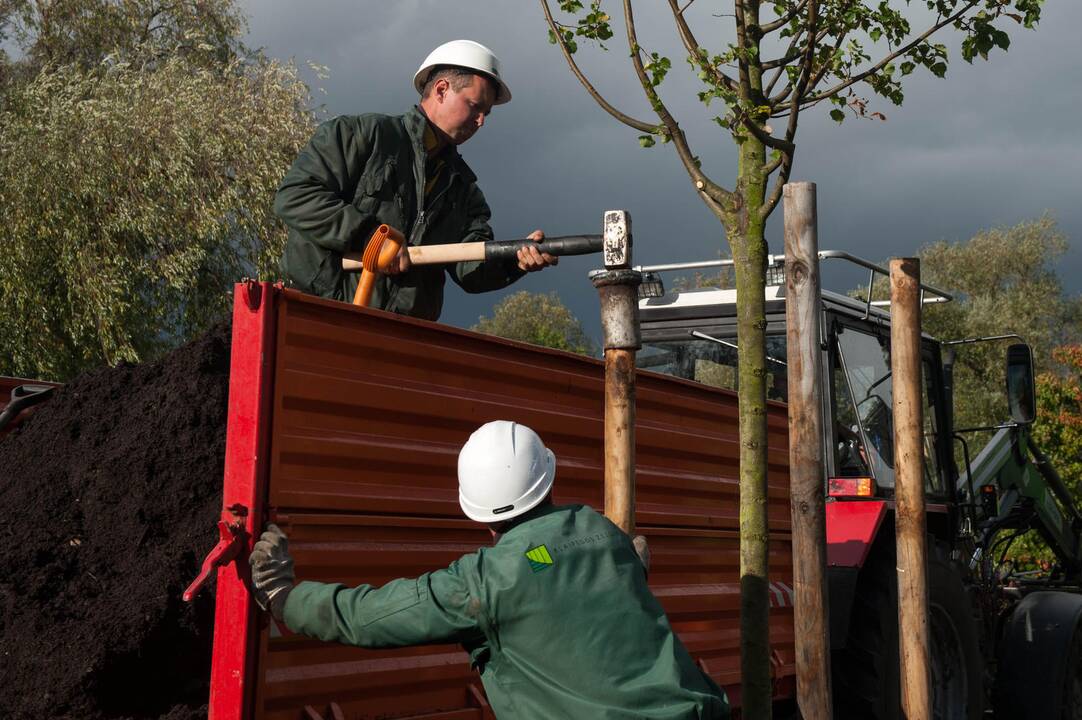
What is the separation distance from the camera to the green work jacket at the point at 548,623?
10.1 ft

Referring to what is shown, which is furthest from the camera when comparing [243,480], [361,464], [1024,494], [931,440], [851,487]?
[1024,494]

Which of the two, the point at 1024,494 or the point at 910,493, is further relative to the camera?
the point at 1024,494

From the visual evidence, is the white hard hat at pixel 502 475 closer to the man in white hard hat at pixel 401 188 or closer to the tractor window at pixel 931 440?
the man in white hard hat at pixel 401 188

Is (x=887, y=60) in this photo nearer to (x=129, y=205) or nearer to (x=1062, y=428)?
(x=129, y=205)

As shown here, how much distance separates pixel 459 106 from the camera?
5.14m

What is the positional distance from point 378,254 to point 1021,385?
4632 millimetres

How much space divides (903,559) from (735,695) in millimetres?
998

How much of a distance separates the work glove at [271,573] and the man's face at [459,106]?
7.65ft

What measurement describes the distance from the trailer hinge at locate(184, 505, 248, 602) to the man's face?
89.1 inches

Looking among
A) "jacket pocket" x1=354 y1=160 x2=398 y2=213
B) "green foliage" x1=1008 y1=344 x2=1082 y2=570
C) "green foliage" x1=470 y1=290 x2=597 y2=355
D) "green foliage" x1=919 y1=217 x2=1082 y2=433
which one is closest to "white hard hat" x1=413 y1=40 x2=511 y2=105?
"jacket pocket" x1=354 y1=160 x2=398 y2=213

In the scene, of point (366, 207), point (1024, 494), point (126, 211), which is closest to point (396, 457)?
point (366, 207)

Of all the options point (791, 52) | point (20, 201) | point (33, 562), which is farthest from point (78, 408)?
point (20, 201)

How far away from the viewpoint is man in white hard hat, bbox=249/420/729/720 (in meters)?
3.07

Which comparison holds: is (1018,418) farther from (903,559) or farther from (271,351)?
(271,351)
